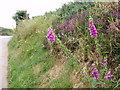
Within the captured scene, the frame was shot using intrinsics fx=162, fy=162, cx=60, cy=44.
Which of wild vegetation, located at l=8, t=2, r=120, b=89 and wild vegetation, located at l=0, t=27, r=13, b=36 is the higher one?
wild vegetation, located at l=8, t=2, r=120, b=89

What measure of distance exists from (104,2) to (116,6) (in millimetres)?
664

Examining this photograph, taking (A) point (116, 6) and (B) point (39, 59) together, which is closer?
(A) point (116, 6)

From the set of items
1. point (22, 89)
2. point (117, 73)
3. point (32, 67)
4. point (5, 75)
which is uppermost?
point (117, 73)

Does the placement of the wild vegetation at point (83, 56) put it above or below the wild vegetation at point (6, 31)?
above

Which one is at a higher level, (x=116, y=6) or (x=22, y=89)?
(x=116, y=6)

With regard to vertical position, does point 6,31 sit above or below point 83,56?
below

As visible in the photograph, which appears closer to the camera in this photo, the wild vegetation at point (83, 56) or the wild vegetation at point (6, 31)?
the wild vegetation at point (83, 56)

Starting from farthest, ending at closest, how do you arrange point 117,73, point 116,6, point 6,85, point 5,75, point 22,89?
1. point 5,75
2. point 6,85
3. point 22,89
4. point 116,6
5. point 117,73

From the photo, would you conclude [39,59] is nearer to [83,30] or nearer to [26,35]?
[83,30]

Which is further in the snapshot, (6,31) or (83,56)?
Answer: (6,31)

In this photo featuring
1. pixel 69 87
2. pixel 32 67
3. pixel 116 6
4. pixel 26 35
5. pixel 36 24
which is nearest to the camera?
pixel 69 87

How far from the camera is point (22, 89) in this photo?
503cm

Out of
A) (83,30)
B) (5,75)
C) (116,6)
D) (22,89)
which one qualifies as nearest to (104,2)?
(116,6)

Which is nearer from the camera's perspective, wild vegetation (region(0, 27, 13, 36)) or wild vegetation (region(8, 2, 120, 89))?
wild vegetation (region(8, 2, 120, 89))
